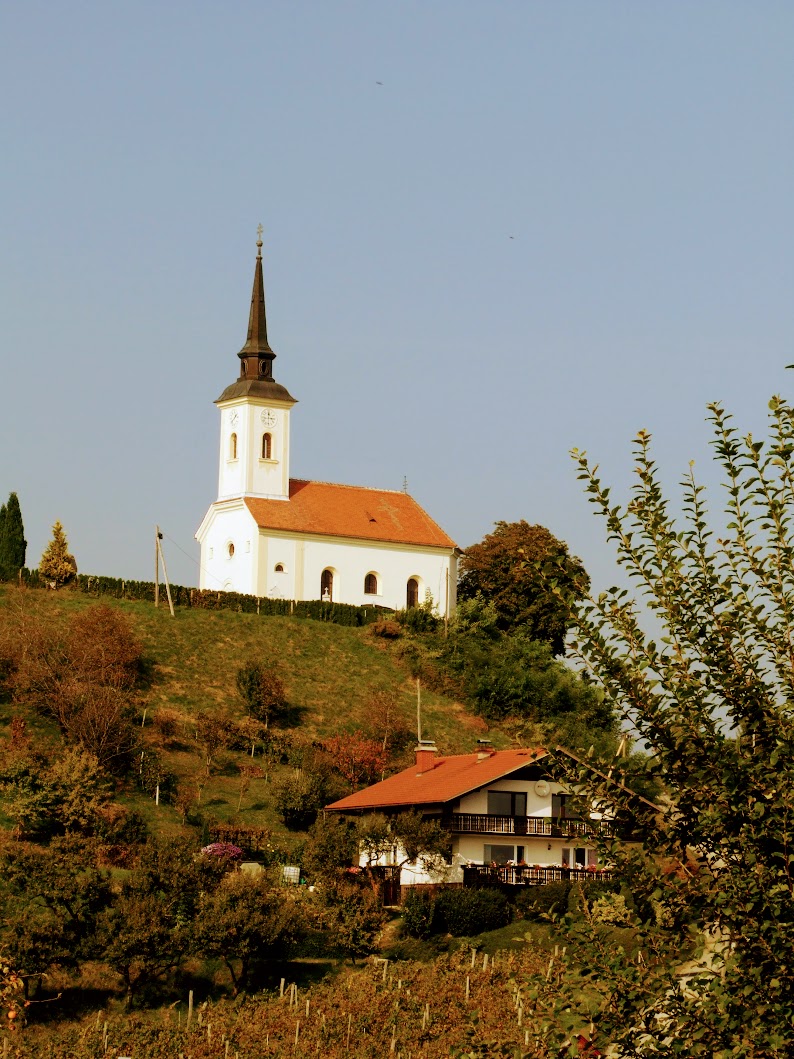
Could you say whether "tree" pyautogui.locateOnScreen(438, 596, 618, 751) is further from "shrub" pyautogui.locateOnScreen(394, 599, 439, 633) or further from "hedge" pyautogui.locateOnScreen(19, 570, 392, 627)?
"hedge" pyautogui.locateOnScreen(19, 570, 392, 627)

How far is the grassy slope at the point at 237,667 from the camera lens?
48812 millimetres

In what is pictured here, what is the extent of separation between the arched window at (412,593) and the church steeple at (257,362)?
439 inches

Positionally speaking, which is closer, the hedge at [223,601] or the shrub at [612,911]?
the shrub at [612,911]

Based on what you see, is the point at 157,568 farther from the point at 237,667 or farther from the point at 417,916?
the point at 417,916

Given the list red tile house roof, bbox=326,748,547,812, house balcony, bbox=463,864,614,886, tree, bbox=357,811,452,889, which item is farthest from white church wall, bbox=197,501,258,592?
house balcony, bbox=463,864,614,886

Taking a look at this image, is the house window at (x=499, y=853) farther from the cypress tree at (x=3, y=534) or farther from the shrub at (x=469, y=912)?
the cypress tree at (x=3, y=534)

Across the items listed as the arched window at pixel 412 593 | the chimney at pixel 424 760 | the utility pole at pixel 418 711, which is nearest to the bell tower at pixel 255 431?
the arched window at pixel 412 593

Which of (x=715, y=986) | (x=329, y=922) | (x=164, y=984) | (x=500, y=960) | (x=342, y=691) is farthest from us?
(x=342, y=691)

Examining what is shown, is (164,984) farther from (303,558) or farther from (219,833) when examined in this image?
(303,558)

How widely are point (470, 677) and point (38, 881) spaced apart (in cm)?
3129

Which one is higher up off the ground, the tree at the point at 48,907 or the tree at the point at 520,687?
the tree at the point at 520,687

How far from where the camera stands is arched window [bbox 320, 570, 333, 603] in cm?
7069

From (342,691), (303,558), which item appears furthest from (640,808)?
(303,558)

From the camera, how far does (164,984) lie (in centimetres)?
3067
